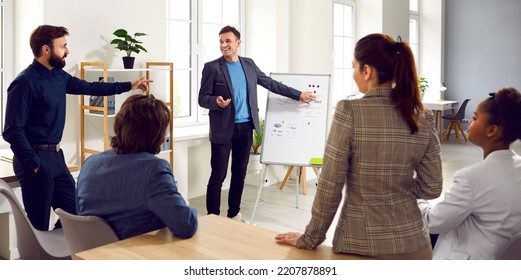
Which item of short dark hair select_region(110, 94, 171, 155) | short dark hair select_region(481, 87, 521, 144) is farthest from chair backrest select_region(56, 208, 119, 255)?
short dark hair select_region(481, 87, 521, 144)

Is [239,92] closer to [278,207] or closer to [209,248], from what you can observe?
[278,207]

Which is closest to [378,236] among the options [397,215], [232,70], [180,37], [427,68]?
[397,215]

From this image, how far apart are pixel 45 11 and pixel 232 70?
4.80ft

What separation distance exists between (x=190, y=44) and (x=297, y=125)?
5.38ft

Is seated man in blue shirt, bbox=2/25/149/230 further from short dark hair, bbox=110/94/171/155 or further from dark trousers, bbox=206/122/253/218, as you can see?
dark trousers, bbox=206/122/253/218

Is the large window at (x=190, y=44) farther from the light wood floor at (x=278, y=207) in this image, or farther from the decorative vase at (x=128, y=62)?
the decorative vase at (x=128, y=62)

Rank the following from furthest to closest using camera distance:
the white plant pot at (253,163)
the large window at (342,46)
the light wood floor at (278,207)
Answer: the large window at (342,46), the white plant pot at (253,163), the light wood floor at (278,207)

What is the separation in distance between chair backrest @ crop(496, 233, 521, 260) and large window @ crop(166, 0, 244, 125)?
4.31 m

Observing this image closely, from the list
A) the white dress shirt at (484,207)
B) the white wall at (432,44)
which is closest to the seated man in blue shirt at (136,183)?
the white dress shirt at (484,207)

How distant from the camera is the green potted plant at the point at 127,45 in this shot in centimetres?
445

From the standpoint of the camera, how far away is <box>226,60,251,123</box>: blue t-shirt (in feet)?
15.3

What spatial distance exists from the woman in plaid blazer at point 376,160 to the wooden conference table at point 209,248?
69 millimetres

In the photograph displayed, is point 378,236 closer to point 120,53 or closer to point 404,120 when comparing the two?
point 404,120

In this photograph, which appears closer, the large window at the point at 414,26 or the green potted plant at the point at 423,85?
the green potted plant at the point at 423,85
